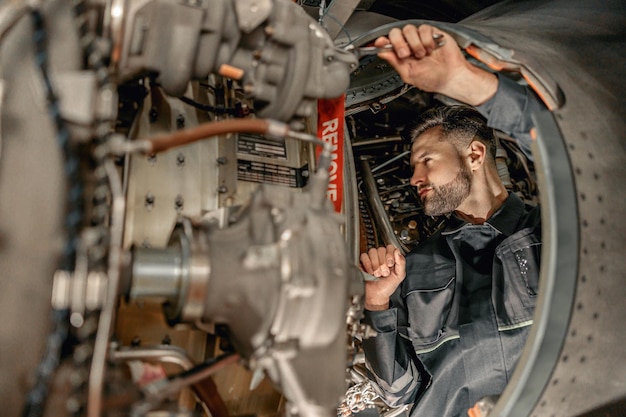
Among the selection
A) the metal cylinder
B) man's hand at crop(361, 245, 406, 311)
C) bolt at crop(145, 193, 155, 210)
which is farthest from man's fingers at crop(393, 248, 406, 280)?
the metal cylinder

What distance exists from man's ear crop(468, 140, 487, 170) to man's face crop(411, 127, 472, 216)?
4cm

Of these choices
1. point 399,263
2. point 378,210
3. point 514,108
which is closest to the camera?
point 514,108

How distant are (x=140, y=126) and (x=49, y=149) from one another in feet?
1.44

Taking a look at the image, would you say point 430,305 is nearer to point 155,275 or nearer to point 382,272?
point 382,272

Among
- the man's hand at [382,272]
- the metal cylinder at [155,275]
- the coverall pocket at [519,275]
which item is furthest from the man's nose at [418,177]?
the metal cylinder at [155,275]

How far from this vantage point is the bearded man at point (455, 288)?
7.74ft

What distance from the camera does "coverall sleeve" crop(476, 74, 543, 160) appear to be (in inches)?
64.6

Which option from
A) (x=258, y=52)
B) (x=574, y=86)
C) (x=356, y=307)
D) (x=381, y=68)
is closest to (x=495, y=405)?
(x=356, y=307)

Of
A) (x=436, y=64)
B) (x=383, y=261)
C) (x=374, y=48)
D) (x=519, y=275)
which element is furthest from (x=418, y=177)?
(x=374, y=48)

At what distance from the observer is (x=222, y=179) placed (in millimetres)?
1657

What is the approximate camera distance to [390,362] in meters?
2.50

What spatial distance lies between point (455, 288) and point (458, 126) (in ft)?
2.65

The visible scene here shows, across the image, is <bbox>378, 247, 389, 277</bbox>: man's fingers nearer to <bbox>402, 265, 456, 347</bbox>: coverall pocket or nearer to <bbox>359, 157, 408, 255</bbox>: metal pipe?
<bbox>402, 265, 456, 347</bbox>: coverall pocket

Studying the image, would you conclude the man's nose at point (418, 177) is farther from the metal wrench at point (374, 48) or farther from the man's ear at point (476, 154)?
the metal wrench at point (374, 48)
